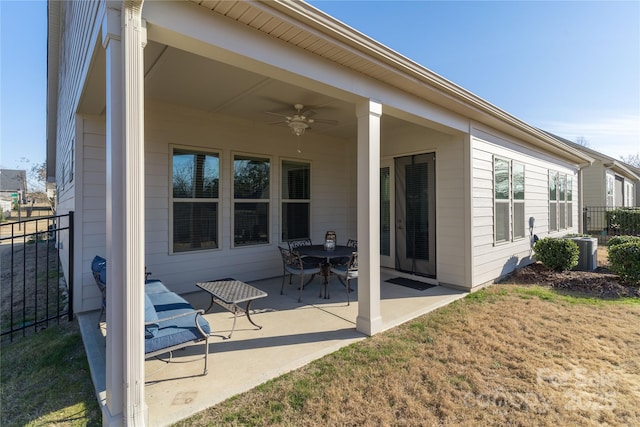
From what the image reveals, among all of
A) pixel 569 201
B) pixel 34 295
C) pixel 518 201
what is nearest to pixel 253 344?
pixel 34 295

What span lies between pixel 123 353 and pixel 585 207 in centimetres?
1859

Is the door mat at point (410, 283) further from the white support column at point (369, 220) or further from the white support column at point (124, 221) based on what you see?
the white support column at point (124, 221)

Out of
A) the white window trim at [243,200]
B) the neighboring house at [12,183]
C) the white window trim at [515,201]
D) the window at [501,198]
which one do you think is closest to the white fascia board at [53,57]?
the white window trim at [243,200]

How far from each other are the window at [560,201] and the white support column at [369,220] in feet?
23.6

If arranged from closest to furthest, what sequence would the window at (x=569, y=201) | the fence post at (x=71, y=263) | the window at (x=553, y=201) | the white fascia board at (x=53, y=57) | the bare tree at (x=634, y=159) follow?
1. the fence post at (x=71, y=263)
2. the white fascia board at (x=53, y=57)
3. the window at (x=553, y=201)
4. the window at (x=569, y=201)
5. the bare tree at (x=634, y=159)

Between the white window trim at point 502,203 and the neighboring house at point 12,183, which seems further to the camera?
the neighboring house at point 12,183

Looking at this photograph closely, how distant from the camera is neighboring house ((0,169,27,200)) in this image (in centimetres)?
3271

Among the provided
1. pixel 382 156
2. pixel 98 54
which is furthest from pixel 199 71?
pixel 382 156

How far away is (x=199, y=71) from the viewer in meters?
3.42

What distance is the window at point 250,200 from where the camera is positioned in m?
5.25

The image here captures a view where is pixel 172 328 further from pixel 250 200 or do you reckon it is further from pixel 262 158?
pixel 262 158

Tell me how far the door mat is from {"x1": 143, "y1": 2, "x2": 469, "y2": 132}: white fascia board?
3107mm

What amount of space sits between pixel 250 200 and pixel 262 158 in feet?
2.75

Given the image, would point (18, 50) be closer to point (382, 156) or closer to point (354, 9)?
point (354, 9)
